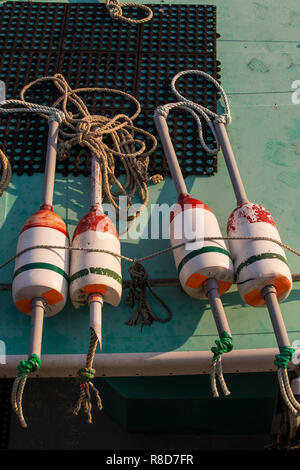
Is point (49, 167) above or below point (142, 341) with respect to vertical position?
above

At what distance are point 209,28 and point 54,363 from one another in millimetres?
3339

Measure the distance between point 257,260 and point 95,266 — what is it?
846 millimetres

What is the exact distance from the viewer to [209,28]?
495 cm

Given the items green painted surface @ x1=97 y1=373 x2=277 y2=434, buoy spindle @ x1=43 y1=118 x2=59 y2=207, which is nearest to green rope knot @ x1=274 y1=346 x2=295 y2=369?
green painted surface @ x1=97 y1=373 x2=277 y2=434

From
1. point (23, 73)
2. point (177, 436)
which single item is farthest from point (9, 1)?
point (177, 436)

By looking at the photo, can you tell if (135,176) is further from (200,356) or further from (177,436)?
(177,436)

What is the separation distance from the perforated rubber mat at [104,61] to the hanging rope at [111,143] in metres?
0.10

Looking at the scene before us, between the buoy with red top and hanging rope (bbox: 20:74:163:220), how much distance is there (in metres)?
0.54

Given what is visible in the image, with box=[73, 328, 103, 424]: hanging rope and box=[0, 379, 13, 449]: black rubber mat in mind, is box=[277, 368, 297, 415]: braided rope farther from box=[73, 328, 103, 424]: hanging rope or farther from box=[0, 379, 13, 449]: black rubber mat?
box=[0, 379, 13, 449]: black rubber mat

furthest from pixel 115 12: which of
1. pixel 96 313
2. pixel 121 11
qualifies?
pixel 96 313

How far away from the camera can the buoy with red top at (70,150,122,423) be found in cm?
283

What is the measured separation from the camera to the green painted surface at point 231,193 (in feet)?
10.5

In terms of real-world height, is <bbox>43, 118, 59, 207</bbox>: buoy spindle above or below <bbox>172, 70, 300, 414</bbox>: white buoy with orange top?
above

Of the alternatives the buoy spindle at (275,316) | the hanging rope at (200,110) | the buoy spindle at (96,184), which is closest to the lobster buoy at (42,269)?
the buoy spindle at (96,184)
